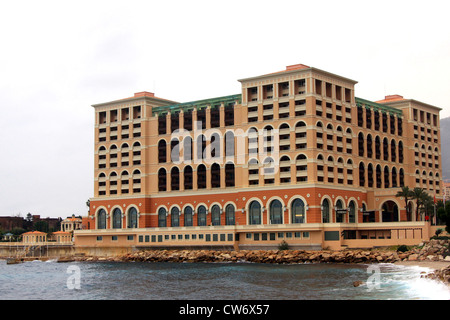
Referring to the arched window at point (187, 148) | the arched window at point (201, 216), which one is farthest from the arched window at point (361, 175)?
the arched window at point (187, 148)

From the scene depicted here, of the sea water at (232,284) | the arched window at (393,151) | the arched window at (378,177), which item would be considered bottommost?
the sea water at (232,284)

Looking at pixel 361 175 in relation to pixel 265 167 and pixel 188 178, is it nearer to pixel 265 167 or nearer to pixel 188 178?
pixel 265 167

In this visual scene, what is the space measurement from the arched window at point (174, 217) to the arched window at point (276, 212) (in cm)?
2648

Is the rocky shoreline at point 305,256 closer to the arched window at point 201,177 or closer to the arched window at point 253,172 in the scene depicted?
the arched window at point 253,172

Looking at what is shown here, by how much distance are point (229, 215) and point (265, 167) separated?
568 inches

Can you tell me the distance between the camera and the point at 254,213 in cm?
13962

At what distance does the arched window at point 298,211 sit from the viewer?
133 m

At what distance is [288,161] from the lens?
137m

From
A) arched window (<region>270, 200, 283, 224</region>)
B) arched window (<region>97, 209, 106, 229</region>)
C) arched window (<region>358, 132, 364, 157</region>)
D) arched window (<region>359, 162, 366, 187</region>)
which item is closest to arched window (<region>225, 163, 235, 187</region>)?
arched window (<region>270, 200, 283, 224</region>)

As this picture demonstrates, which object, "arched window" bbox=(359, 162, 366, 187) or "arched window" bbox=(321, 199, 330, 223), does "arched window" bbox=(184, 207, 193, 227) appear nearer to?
"arched window" bbox=(321, 199, 330, 223)

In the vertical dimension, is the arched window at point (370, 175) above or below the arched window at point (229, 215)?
above
